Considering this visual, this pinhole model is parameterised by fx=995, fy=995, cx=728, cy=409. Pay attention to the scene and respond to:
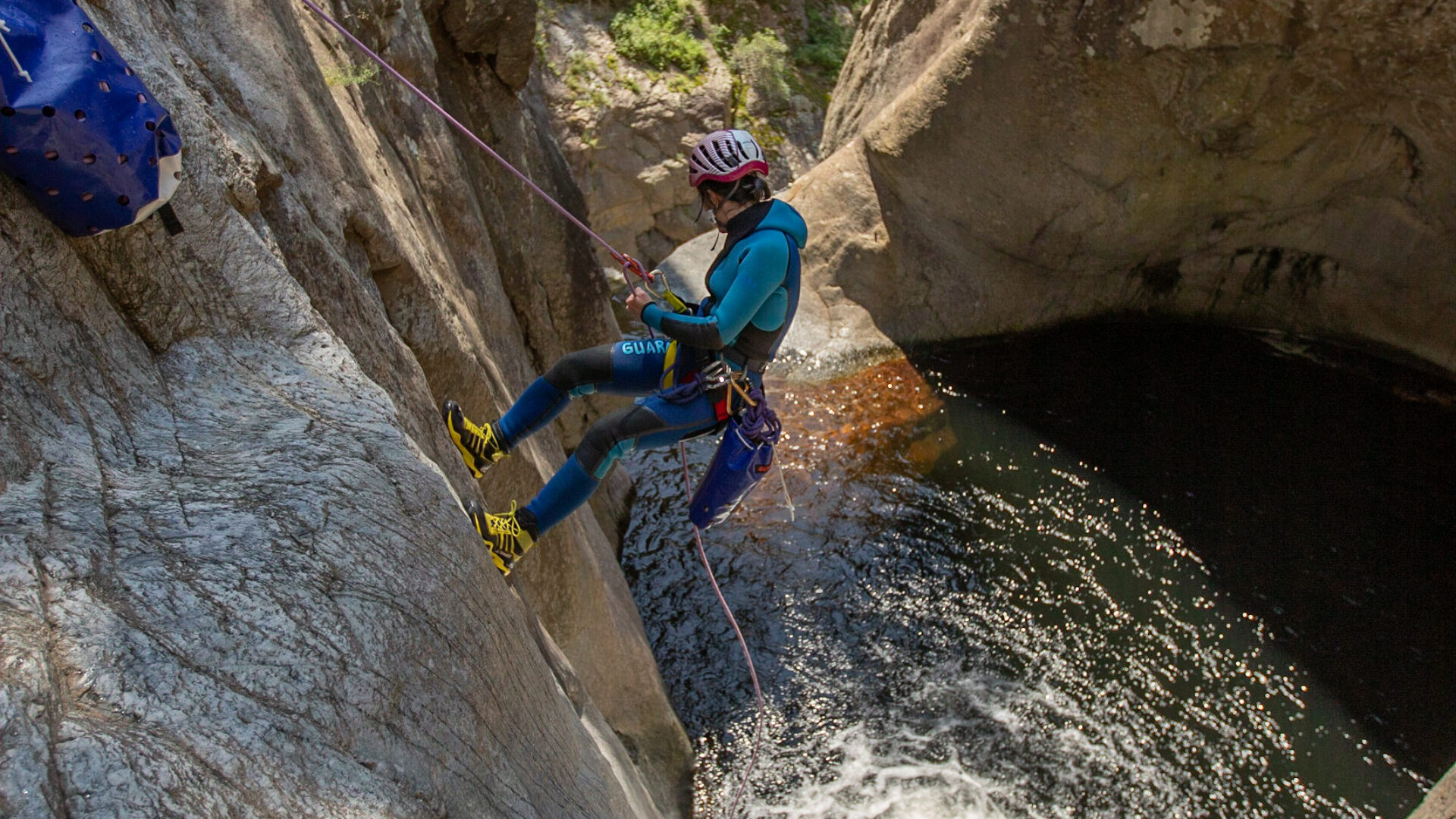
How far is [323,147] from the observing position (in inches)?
165

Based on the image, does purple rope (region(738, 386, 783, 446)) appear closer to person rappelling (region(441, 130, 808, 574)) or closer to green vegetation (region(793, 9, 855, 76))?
person rappelling (region(441, 130, 808, 574))

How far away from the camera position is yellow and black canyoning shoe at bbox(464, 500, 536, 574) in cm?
396

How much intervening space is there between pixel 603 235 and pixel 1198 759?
42.9ft

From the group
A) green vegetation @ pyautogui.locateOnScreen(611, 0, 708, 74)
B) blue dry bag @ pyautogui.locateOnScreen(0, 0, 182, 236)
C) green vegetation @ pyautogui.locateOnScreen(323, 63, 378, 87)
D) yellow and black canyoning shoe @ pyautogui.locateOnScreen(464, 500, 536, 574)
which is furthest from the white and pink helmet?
green vegetation @ pyautogui.locateOnScreen(611, 0, 708, 74)

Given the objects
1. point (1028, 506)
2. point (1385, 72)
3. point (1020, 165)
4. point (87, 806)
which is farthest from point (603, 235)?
point (87, 806)

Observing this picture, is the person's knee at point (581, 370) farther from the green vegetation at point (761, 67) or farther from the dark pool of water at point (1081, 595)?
the green vegetation at point (761, 67)

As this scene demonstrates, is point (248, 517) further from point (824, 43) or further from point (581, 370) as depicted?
point (824, 43)

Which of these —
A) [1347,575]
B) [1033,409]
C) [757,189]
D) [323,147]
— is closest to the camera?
[323,147]

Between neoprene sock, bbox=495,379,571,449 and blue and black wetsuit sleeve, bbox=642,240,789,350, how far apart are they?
0.68 m

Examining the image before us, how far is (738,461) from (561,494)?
→ 918mm

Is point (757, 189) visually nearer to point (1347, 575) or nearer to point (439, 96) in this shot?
point (439, 96)

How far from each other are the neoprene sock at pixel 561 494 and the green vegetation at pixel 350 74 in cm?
217

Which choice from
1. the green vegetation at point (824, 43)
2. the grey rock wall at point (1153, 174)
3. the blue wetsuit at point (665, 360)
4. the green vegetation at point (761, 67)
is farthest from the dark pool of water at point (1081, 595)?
the green vegetation at point (824, 43)

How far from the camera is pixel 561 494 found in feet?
15.0
